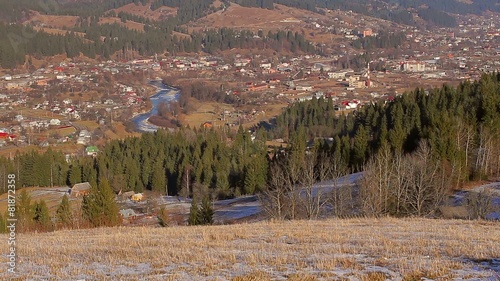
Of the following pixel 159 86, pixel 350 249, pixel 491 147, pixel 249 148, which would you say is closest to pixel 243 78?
pixel 159 86

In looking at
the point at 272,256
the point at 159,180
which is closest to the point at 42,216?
the point at 159,180

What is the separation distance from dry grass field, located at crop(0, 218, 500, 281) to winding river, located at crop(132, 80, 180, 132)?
7015 cm

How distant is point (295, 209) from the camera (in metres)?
27.9

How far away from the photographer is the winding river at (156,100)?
85562mm

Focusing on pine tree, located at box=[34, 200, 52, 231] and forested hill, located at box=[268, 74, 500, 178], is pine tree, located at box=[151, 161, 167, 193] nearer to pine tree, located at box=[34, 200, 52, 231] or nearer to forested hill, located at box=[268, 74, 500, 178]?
forested hill, located at box=[268, 74, 500, 178]

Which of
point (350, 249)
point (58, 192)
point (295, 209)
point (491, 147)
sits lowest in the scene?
point (58, 192)

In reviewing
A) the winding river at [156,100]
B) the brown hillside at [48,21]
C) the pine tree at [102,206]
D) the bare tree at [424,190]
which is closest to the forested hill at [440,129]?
the bare tree at [424,190]

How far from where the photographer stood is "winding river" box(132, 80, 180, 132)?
85.6 meters

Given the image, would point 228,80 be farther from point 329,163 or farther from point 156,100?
point 329,163

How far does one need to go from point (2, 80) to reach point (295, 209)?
381ft

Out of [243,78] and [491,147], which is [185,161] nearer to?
[491,147]

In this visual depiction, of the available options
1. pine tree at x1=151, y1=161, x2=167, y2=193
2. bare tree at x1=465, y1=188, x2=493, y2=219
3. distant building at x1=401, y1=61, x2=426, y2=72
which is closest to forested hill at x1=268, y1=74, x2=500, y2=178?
bare tree at x1=465, y1=188, x2=493, y2=219

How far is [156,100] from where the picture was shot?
110125mm

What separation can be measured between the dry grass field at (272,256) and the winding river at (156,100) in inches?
2762
